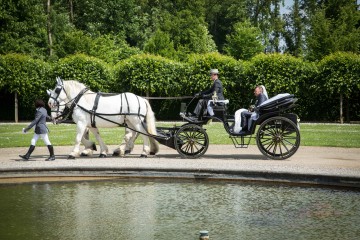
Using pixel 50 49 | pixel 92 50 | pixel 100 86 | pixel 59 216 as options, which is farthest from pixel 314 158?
pixel 50 49

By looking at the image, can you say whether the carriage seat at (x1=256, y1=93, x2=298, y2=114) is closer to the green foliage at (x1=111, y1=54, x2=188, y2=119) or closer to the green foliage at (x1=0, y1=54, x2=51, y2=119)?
the green foliage at (x1=111, y1=54, x2=188, y2=119)

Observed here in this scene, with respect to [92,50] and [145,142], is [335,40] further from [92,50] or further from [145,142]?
[145,142]

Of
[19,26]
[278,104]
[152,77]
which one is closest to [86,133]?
[278,104]

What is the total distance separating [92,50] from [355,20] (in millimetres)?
17754

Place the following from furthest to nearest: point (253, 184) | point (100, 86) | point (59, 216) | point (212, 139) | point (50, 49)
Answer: point (50, 49)
point (100, 86)
point (212, 139)
point (253, 184)
point (59, 216)

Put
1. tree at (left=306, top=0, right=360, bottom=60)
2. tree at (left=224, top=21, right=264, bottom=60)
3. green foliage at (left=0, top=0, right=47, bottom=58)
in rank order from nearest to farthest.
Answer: tree at (left=306, top=0, right=360, bottom=60)
green foliage at (left=0, top=0, right=47, bottom=58)
tree at (left=224, top=21, right=264, bottom=60)

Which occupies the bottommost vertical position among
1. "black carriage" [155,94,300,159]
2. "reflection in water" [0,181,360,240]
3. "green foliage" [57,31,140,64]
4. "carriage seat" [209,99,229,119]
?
"reflection in water" [0,181,360,240]

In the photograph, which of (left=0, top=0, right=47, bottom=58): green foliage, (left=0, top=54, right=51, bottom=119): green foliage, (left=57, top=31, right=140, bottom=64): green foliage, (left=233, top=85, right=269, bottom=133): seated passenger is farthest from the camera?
(left=57, top=31, right=140, bottom=64): green foliage

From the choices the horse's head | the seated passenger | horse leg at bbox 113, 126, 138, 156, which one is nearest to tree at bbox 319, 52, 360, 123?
the seated passenger

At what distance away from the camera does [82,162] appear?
13.1 m

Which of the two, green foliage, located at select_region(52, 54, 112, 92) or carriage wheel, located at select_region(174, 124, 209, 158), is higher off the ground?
green foliage, located at select_region(52, 54, 112, 92)

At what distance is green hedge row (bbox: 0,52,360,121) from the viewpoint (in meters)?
30.1

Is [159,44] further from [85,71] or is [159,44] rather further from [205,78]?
[205,78]

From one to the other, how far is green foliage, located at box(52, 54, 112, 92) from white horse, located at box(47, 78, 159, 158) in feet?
55.5
